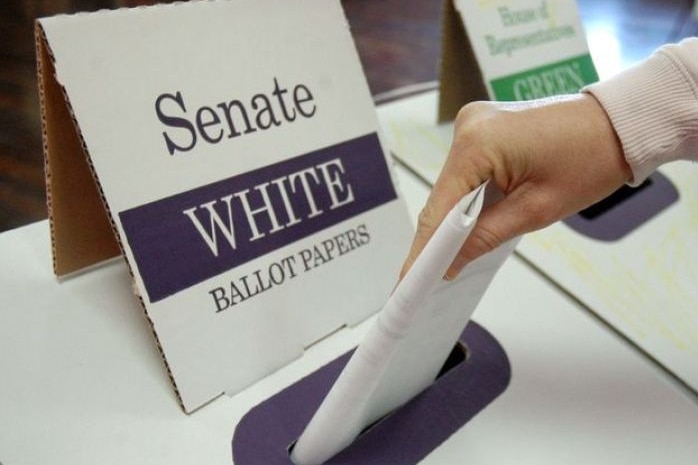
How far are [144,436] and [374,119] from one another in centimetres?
44

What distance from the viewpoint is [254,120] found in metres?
0.58

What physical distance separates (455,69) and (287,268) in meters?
0.58

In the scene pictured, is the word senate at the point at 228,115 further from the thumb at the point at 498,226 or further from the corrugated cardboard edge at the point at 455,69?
the corrugated cardboard edge at the point at 455,69

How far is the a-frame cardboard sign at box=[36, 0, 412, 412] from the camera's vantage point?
1.63 ft

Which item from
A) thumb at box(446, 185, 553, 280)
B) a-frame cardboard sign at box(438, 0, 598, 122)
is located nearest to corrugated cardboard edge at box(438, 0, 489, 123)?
a-frame cardboard sign at box(438, 0, 598, 122)

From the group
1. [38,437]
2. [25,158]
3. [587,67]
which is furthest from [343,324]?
[587,67]

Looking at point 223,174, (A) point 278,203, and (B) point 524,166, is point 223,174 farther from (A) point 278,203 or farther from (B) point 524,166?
(B) point 524,166

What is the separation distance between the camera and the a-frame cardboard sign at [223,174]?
1.63 ft

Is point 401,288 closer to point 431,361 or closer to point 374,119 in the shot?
point 431,361

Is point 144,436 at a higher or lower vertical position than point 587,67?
lower

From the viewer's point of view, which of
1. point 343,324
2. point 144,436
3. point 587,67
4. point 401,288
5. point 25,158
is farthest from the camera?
point 587,67

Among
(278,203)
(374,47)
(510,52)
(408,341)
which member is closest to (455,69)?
(510,52)

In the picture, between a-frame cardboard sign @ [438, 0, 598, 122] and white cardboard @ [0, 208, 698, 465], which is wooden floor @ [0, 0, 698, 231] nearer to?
white cardboard @ [0, 208, 698, 465]

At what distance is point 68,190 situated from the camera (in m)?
0.56
